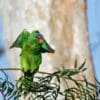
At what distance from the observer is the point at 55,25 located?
62.6 inches

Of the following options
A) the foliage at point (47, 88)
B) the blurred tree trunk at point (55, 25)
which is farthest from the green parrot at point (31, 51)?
the blurred tree trunk at point (55, 25)

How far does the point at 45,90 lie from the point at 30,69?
62mm

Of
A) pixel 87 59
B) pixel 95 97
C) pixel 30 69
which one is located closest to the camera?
A: pixel 30 69

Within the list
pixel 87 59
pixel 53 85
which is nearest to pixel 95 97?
pixel 53 85

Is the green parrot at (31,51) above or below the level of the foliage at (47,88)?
above

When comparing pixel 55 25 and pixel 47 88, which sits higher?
pixel 55 25

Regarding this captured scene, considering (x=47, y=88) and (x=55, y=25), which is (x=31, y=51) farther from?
(x=55, y=25)

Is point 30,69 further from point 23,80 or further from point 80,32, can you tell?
point 80,32

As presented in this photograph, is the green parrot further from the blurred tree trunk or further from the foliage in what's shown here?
the blurred tree trunk

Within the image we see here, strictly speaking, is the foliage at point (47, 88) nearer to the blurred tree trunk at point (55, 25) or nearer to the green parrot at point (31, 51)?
the green parrot at point (31, 51)

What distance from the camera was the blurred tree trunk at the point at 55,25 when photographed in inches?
61.3

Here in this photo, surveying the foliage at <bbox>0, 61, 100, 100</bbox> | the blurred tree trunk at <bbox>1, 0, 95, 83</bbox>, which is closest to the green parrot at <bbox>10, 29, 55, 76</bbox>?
the foliage at <bbox>0, 61, 100, 100</bbox>

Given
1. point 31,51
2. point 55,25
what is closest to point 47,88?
point 31,51

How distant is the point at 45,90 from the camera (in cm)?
108
